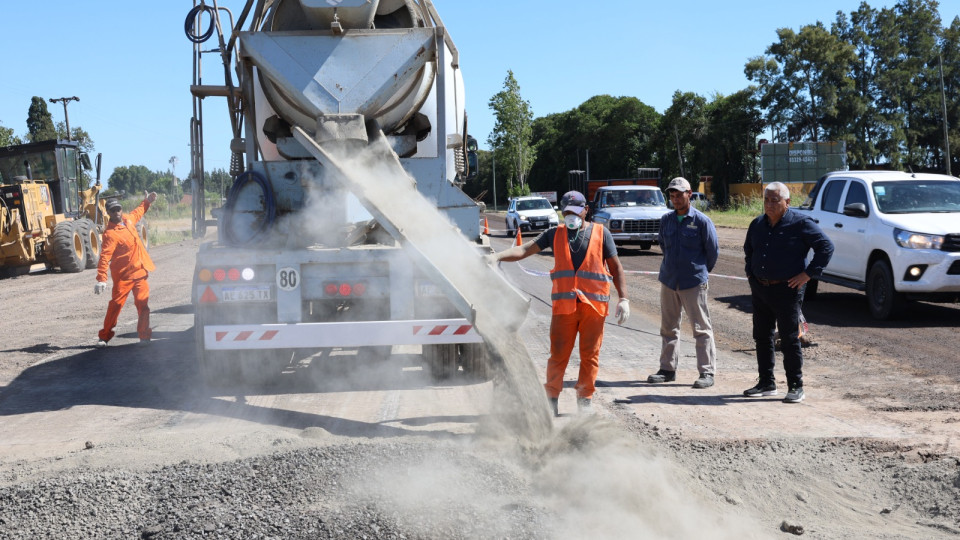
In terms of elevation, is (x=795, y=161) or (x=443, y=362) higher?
(x=795, y=161)

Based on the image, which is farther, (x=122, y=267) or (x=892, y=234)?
(x=892, y=234)

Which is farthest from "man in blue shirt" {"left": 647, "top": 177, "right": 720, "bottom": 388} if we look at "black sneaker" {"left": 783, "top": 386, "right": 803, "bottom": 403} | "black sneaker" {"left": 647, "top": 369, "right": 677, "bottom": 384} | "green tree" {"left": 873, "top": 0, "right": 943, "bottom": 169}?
"green tree" {"left": 873, "top": 0, "right": 943, "bottom": 169}

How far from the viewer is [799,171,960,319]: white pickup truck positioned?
1009 centimetres

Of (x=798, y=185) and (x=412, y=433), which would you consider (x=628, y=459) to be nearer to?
(x=412, y=433)

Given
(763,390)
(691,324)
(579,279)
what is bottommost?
(763,390)

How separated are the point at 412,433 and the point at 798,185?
39.4m

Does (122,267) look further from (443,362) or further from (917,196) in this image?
(917,196)

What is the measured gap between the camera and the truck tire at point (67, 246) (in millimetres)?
21406

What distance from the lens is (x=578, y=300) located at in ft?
20.5

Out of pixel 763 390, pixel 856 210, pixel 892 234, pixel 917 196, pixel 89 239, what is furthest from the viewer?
pixel 89 239

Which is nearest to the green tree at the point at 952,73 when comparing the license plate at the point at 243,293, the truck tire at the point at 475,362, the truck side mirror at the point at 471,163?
the truck side mirror at the point at 471,163

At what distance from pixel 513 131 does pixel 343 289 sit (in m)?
63.2

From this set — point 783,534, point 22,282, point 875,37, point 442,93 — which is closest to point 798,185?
point 875,37

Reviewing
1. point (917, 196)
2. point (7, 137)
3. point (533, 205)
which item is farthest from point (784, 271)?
point (7, 137)
